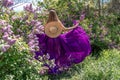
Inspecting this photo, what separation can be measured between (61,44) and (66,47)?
94 millimetres

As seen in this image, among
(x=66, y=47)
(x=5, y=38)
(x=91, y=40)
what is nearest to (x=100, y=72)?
(x=66, y=47)

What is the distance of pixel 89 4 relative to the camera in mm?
7402

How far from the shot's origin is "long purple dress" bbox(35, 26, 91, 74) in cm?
543

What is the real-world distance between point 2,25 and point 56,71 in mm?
1733

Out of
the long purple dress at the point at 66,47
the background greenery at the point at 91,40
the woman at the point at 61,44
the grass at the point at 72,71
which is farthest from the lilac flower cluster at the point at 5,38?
the long purple dress at the point at 66,47

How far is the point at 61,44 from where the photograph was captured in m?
5.55

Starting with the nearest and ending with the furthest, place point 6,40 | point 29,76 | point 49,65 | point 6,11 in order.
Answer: point 6,40, point 29,76, point 6,11, point 49,65

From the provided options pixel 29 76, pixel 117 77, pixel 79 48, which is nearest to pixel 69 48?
pixel 79 48

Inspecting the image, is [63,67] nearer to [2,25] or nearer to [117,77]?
[117,77]

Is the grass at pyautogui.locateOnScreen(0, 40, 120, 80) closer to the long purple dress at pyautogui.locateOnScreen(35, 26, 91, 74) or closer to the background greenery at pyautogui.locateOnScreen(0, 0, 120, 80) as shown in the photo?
the background greenery at pyautogui.locateOnScreen(0, 0, 120, 80)

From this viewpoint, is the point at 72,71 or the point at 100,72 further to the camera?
the point at 72,71

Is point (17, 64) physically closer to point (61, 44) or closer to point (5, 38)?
point (5, 38)

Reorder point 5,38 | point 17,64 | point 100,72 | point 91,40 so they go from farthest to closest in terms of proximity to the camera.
A: point 91,40 → point 100,72 → point 17,64 → point 5,38

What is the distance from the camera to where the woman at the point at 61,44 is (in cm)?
538
